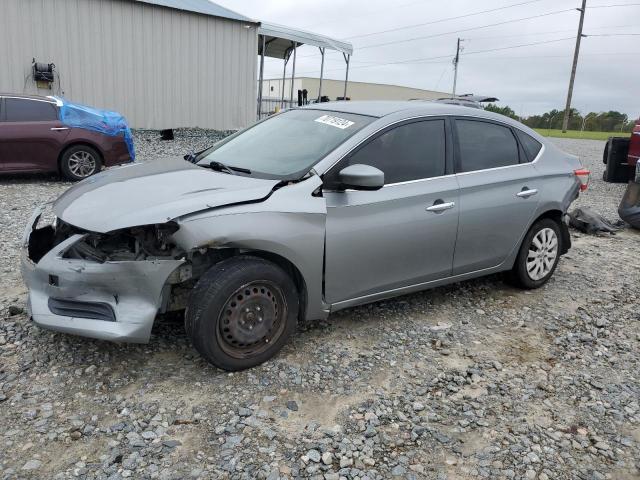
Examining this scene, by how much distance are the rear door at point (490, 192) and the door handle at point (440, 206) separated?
0.12m

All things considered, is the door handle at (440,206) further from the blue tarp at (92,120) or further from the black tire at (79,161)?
the blue tarp at (92,120)

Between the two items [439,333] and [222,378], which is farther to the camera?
[439,333]

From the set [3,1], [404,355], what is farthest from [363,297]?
[3,1]

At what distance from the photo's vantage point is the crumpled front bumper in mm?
2953

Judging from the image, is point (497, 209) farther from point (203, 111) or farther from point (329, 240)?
point (203, 111)

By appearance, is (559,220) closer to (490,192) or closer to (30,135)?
(490,192)

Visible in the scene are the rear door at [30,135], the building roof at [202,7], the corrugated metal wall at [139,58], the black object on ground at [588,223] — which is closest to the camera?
the black object on ground at [588,223]

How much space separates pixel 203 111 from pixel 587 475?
14.9 metres

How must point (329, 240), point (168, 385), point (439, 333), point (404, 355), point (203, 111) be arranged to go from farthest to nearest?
point (203, 111) → point (439, 333) → point (404, 355) → point (329, 240) → point (168, 385)

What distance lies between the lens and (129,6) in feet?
45.4

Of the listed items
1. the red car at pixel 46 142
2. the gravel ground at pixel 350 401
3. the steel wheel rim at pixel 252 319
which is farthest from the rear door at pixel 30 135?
the steel wheel rim at pixel 252 319

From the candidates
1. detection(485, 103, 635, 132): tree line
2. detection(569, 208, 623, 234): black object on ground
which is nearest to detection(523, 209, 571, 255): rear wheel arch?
detection(569, 208, 623, 234): black object on ground

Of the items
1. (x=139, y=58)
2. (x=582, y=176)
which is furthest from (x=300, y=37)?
(x=582, y=176)

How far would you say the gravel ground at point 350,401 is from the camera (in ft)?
8.44
